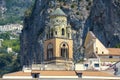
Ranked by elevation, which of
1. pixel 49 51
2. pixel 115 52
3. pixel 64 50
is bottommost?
pixel 115 52

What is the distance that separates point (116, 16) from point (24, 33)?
129ft

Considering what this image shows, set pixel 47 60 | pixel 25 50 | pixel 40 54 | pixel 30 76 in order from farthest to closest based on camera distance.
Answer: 1. pixel 25 50
2. pixel 40 54
3. pixel 47 60
4. pixel 30 76

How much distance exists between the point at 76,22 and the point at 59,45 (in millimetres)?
57961

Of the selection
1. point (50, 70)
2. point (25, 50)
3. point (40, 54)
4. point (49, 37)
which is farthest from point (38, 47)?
point (50, 70)

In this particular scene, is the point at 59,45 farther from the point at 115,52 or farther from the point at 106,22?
the point at 106,22

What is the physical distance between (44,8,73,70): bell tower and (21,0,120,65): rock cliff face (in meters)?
38.2

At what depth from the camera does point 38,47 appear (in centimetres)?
17238

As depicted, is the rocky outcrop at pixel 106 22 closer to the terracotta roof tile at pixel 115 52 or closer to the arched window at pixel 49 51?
the terracotta roof tile at pixel 115 52

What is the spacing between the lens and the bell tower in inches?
4449

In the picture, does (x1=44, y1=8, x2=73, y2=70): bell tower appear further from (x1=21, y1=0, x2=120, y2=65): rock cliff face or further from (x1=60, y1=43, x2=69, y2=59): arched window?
(x1=21, y1=0, x2=120, y2=65): rock cliff face

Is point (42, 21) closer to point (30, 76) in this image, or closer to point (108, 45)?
point (108, 45)

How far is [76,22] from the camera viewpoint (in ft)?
566

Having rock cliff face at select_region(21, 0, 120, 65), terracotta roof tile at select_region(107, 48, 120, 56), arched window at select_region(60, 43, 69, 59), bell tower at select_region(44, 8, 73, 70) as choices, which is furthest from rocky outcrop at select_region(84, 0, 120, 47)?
arched window at select_region(60, 43, 69, 59)

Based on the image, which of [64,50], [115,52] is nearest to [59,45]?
[64,50]
